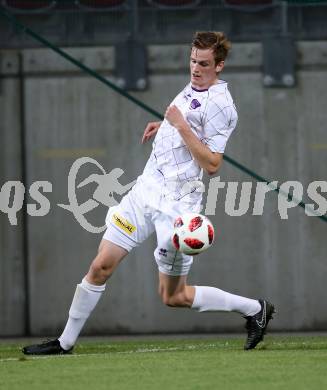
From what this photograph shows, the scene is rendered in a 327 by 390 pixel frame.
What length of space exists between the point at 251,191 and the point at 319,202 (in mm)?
594

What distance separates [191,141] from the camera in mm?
7066

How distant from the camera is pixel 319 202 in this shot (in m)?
10.9

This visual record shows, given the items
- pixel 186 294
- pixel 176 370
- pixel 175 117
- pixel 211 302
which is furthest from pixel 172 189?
pixel 176 370

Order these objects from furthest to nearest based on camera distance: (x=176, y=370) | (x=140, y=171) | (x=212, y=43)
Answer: (x=140, y=171)
(x=212, y=43)
(x=176, y=370)

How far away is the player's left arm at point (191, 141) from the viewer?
7.06 meters

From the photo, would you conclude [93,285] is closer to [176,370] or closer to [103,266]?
[103,266]

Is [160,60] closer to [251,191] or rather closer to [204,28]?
[204,28]

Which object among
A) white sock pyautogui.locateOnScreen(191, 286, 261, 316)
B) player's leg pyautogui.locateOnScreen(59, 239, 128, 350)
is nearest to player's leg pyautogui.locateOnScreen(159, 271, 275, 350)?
white sock pyautogui.locateOnScreen(191, 286, 261, 316)

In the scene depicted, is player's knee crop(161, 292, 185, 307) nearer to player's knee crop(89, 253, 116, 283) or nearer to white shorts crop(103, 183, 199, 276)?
white shorts crop(103, 183, 199, 276)

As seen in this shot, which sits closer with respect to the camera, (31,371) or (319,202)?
(31,371)

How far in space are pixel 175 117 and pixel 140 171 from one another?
3953 millimetres

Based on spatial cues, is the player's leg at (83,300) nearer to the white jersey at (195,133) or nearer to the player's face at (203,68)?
the white jersey at (195,133)

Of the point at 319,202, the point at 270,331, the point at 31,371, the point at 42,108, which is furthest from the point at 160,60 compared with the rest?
the point at 31,371

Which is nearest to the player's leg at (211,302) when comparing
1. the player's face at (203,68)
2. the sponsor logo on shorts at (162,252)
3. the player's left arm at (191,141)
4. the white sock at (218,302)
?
the white sock at (218,302)
